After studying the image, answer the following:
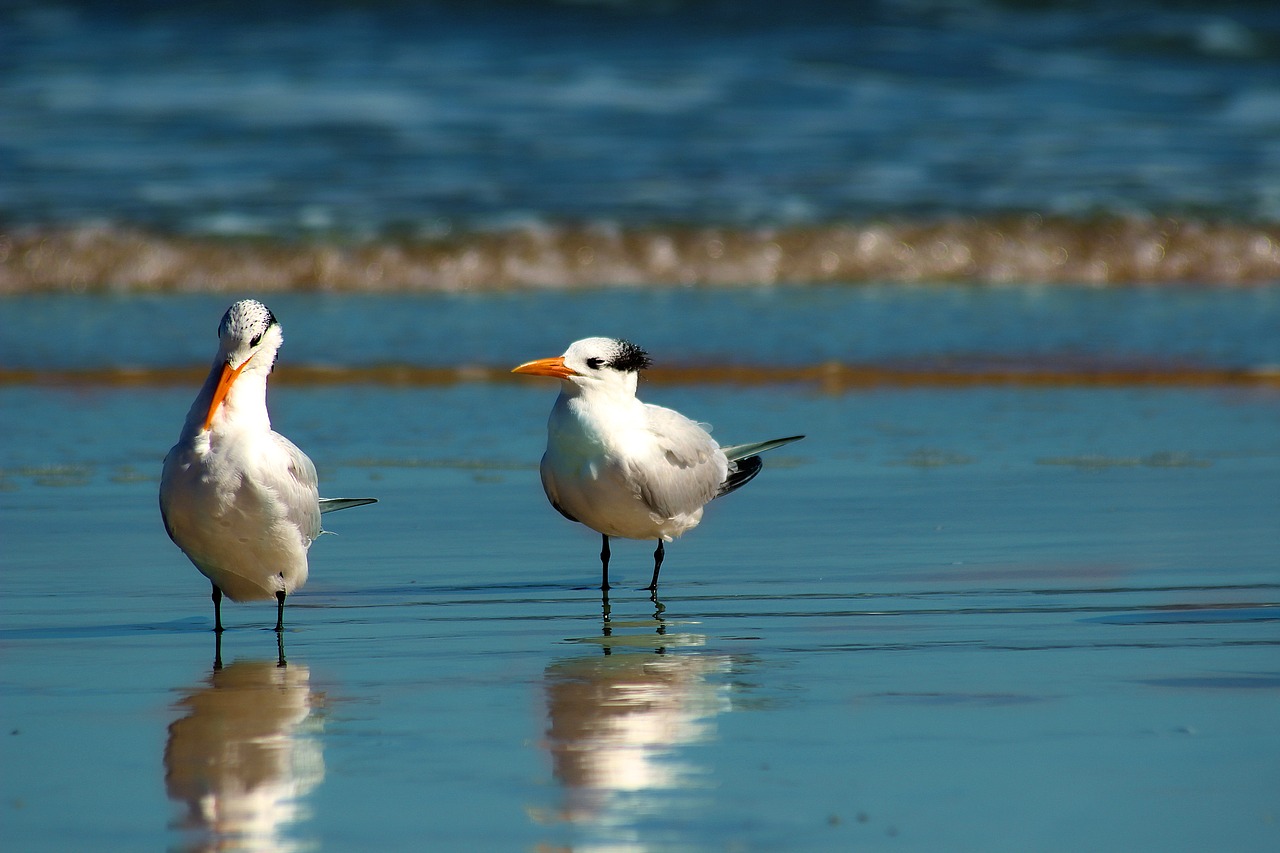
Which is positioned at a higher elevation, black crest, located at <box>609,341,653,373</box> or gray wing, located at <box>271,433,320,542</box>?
black crest, located at <box>609,341,653,373</box>

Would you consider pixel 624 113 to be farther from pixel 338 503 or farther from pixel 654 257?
pixel 338 503

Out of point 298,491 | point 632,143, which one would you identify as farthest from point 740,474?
point 632,143

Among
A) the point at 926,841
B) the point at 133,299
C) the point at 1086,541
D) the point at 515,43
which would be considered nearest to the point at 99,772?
the point at 926,841

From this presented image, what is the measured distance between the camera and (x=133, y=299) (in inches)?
471

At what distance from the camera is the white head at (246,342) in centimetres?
406

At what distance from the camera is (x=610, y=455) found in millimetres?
4727

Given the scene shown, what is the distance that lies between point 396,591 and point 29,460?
2667mm

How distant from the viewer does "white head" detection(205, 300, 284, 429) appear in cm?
406

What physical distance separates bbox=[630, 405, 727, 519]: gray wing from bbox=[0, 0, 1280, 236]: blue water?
8.30m

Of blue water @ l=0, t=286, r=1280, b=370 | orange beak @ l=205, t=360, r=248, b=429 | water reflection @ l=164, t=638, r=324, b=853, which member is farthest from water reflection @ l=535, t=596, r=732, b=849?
blue water @ l=0, t=286, r=1280, b=370

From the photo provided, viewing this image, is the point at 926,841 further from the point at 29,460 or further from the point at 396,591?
the point at 29,460

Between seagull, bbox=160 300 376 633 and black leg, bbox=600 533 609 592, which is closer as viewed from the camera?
seagull, bbox=160 300 376 633

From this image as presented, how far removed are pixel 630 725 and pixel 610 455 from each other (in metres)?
1.57

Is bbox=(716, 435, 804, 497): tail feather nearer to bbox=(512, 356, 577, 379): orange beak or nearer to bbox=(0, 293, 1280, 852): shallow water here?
bbox=(0, 293, 1280, 852): shallow water
